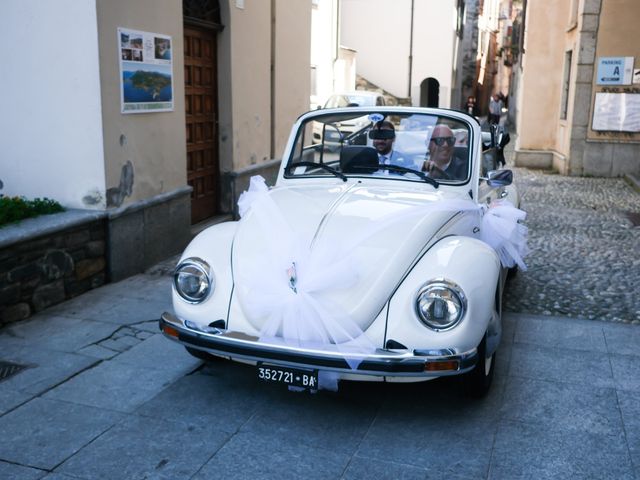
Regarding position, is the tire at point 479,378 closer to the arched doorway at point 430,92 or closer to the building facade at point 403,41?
the building facade at point 403,41

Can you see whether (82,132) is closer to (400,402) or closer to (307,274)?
(307,274)

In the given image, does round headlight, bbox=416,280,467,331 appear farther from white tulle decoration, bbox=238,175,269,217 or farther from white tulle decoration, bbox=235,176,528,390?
white tulle decoration, bbox=238,175,269,217

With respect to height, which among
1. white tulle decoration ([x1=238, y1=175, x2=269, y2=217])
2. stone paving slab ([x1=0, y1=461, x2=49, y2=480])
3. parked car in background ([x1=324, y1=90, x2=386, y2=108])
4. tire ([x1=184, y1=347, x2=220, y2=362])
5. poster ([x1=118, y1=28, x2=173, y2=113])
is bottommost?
stone paving slab ([x1=0, y1=461, x2=49, y2=480])

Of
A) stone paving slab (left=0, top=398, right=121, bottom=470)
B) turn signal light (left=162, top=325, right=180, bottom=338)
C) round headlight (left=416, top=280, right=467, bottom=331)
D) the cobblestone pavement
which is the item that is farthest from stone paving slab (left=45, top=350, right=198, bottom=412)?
the cobblestone pavement

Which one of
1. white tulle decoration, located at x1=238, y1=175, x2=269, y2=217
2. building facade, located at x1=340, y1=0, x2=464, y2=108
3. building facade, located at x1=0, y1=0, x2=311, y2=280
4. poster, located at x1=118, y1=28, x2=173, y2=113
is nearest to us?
white tulle decoration, located at x1=238, y1=175, x2=269, y2=217

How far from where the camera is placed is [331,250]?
3.97m

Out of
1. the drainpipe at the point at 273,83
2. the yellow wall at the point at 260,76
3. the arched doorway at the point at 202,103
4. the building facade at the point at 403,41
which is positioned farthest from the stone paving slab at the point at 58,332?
the building facade at the point at 403,41

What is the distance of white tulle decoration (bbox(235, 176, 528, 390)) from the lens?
12.1ft

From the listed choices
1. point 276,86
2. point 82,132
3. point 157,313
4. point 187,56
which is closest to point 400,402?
point 157,313

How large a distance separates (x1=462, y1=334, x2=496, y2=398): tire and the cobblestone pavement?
212 centimetres

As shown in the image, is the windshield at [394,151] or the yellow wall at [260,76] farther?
the yellow wall at [260,76]

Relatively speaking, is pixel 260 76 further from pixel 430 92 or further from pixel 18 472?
pixel 430 92

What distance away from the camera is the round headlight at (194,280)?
13.3 ft

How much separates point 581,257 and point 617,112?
7990 mm
